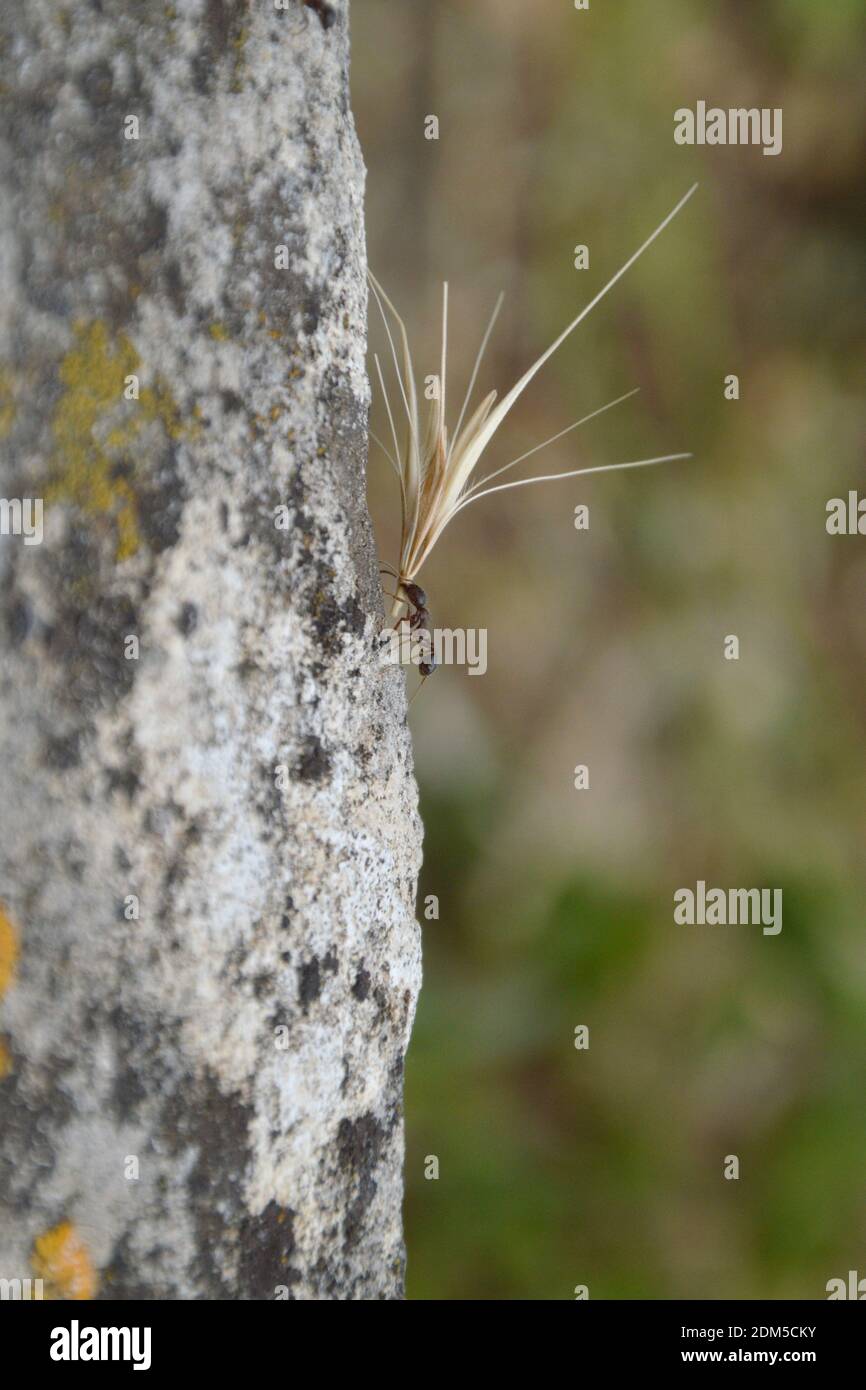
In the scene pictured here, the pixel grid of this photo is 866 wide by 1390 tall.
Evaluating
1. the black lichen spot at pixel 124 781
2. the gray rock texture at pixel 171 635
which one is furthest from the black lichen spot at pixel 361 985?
the black lichen spot at pixel 124 781

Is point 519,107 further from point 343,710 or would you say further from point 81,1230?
point 81,1230

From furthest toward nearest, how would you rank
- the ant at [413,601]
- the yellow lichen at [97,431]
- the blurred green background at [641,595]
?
the blurred green background at [641,595] < the ant at [413,601] < the yellow lichen at [97,431]

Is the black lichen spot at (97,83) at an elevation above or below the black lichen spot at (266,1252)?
above

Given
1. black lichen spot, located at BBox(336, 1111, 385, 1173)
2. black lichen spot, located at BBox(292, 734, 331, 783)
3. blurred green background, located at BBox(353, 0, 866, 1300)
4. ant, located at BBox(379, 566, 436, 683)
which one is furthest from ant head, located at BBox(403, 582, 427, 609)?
blurred green background, located at BBox(353, 0, 866, 1300)

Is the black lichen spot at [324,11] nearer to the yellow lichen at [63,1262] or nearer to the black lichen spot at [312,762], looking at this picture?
the black lichen spot at [312,762]

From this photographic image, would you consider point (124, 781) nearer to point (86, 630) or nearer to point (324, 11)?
point (86, 630)

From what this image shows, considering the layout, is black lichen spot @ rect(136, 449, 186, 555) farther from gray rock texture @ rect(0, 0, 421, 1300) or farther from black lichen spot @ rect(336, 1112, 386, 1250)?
black lichen spot @ rect(336, 1112, 386, 1250)

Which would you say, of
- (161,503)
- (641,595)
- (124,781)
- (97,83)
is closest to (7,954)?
(124,781)
